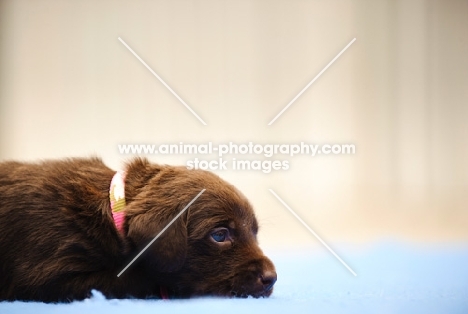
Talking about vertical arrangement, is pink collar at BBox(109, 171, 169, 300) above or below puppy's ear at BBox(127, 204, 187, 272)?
above

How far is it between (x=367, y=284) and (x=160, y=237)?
649mm

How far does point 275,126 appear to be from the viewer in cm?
179

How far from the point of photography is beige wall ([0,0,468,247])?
1789 millimetres

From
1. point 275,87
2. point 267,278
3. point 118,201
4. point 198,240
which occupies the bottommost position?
point 267,278

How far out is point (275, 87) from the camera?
1.81m

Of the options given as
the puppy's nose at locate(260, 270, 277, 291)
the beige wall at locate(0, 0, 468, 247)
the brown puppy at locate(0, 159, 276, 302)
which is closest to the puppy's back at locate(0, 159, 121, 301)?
the brown puppy at locate(0, 159, 276, 302)

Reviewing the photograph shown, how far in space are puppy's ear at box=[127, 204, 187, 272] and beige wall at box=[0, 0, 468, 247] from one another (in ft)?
1.26

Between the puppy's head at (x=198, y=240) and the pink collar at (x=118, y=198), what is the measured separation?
2 cm

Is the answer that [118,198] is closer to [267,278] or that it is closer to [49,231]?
[49,231]

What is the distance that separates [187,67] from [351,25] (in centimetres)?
55

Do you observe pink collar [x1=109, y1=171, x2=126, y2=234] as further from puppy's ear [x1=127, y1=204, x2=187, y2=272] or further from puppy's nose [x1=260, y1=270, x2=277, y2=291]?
puppy's nose [x1=260, y1=270, x2=277, y2=291]

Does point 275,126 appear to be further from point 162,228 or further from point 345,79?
point 162,228

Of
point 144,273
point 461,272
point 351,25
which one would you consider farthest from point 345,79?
point 144,273

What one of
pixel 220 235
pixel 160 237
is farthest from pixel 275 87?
pixel 160 237
